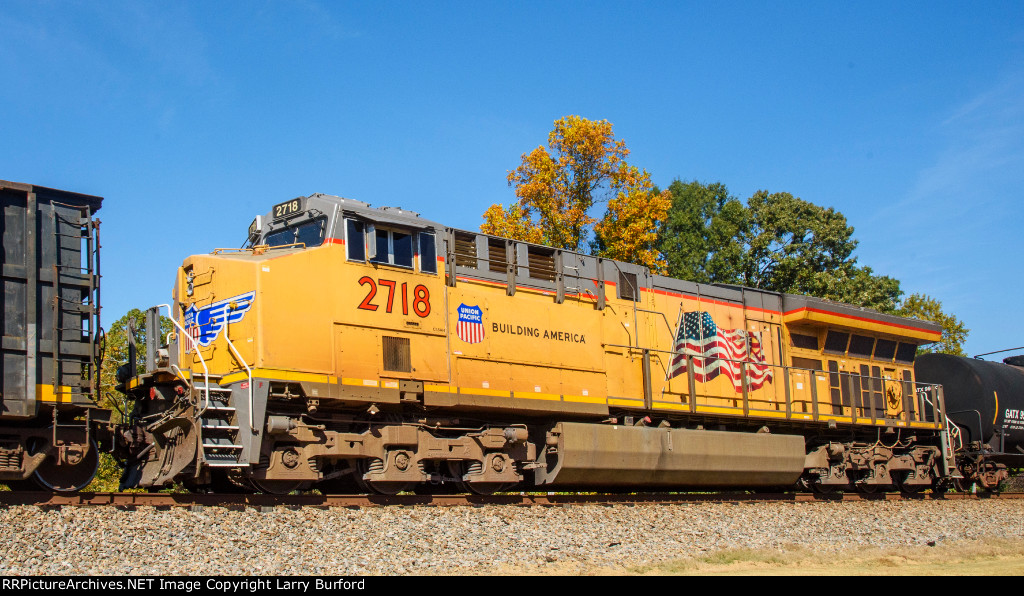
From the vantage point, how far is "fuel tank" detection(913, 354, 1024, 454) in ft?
66.3

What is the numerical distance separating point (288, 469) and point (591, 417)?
203 inches

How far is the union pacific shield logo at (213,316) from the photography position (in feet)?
34.4

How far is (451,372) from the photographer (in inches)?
463

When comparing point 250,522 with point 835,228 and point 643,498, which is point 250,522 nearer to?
point 643,498

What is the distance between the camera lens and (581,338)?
1361 centimetres

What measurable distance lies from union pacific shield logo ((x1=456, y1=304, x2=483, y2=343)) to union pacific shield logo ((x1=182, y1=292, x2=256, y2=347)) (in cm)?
295

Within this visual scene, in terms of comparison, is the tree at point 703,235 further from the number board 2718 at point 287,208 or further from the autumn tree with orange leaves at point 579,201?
the number board 2718 at point 287,208

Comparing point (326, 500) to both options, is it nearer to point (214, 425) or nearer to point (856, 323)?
point (214, 425)

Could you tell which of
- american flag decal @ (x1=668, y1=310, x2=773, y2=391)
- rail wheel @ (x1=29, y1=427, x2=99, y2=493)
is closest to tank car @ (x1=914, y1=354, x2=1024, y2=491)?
american flag decal @ (x1=668, y1=310, x2=773, y2=391)

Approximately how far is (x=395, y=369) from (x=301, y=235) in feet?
7.08

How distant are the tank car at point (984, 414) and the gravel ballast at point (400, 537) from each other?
7.33 metres

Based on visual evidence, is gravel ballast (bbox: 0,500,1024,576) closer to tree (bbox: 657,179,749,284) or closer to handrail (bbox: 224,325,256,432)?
handrail (bbox: 224,325,256,432)

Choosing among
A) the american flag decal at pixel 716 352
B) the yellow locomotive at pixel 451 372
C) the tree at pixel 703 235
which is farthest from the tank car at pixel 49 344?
the tree at pixel 703 235

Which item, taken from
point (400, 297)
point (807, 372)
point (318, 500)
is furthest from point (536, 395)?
point (807, 372)
